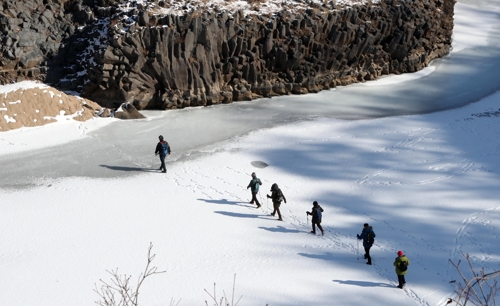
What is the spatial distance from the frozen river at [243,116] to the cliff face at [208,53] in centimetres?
62

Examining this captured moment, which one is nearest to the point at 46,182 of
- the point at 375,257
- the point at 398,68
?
the point at 375,257

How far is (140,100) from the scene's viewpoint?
1814 centimetres

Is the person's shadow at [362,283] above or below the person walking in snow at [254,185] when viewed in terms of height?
below

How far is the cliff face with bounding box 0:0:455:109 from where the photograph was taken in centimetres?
1827

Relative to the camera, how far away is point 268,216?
1273cm

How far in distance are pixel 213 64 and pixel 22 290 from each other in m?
10.8

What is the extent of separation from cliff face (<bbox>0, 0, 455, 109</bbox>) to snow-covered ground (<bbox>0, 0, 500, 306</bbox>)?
1779 millimetres

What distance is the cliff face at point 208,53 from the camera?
18.3 meters

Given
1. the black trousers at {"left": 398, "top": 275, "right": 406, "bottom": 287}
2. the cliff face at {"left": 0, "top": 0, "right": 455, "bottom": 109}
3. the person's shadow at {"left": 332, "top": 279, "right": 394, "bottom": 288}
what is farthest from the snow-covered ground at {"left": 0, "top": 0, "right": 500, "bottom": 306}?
the cliff face at {"left": 0, "top": 0, "right": 455, "bottom": 109}

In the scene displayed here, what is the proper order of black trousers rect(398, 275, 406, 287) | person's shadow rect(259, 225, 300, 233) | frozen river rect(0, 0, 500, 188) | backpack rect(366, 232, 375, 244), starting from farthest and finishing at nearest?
frozen river rect(0, 0, 500, 188), person's shadow rect(259, 225, 300, 233), backpack rect(366, 232, 375, 244), black trousers rect(398, 275, 406, 287)

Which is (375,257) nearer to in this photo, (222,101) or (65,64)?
(222,101)

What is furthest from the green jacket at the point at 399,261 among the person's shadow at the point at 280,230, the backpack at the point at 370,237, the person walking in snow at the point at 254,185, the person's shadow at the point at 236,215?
the person walking in snow at the point at 254,185

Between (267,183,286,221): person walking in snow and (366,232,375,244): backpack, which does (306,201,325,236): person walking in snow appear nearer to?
(267,183,286,221): person walking in snow

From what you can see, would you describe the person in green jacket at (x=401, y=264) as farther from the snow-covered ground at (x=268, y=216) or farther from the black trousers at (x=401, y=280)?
the snow-covered ground at (x=268, y=216)
